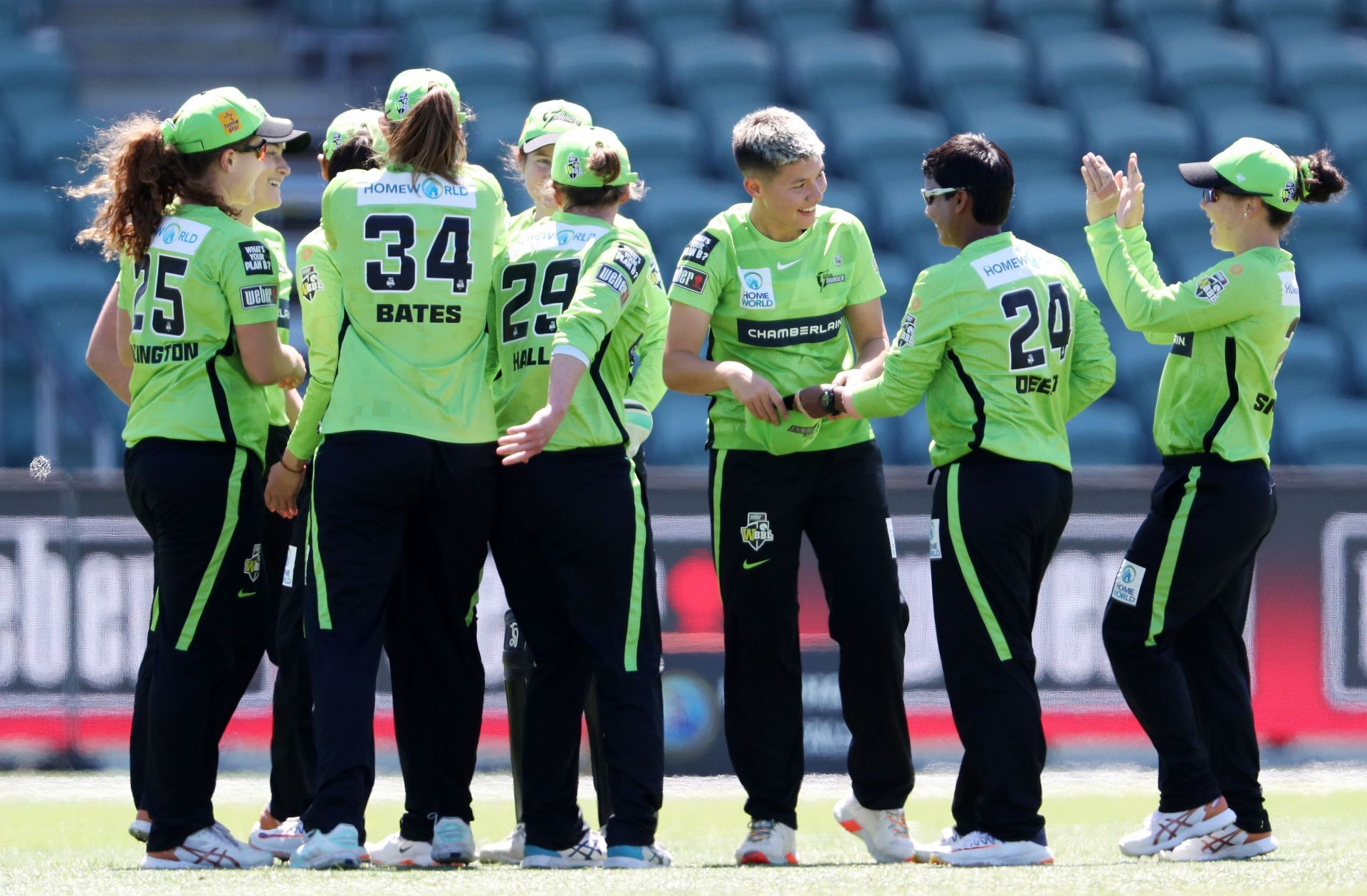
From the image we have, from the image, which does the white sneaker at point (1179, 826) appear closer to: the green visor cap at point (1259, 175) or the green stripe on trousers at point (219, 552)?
the green visor cap at point (1259, 175)

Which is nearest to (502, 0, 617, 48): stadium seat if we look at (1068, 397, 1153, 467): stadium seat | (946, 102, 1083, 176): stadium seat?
(946, 102, 1083, 176): stadium seat

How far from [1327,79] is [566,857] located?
913cm

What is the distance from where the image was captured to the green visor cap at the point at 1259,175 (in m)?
4.73

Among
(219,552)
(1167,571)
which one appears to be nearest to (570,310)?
(219,552)

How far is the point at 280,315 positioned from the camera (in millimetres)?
4676

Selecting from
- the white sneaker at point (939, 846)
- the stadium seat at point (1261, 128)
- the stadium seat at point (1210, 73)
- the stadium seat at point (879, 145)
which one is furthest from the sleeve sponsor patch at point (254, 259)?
the stadium seat at point (1210, 73)

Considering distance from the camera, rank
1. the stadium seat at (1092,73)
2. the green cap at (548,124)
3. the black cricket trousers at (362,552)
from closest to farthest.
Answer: the black cricket trousers at (362,552), the green cap at (548,124), the stadium seat at (1092,73)

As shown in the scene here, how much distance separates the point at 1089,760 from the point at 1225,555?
2.89m

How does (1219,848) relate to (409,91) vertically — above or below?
below

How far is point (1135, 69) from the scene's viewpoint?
456 inches

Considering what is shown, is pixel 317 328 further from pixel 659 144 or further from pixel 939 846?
pixel 659 144

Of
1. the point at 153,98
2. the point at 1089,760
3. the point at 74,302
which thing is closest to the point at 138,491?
the point at 1089,760

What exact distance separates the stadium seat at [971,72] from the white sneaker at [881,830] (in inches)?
291

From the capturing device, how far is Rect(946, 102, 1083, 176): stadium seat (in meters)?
11.0
